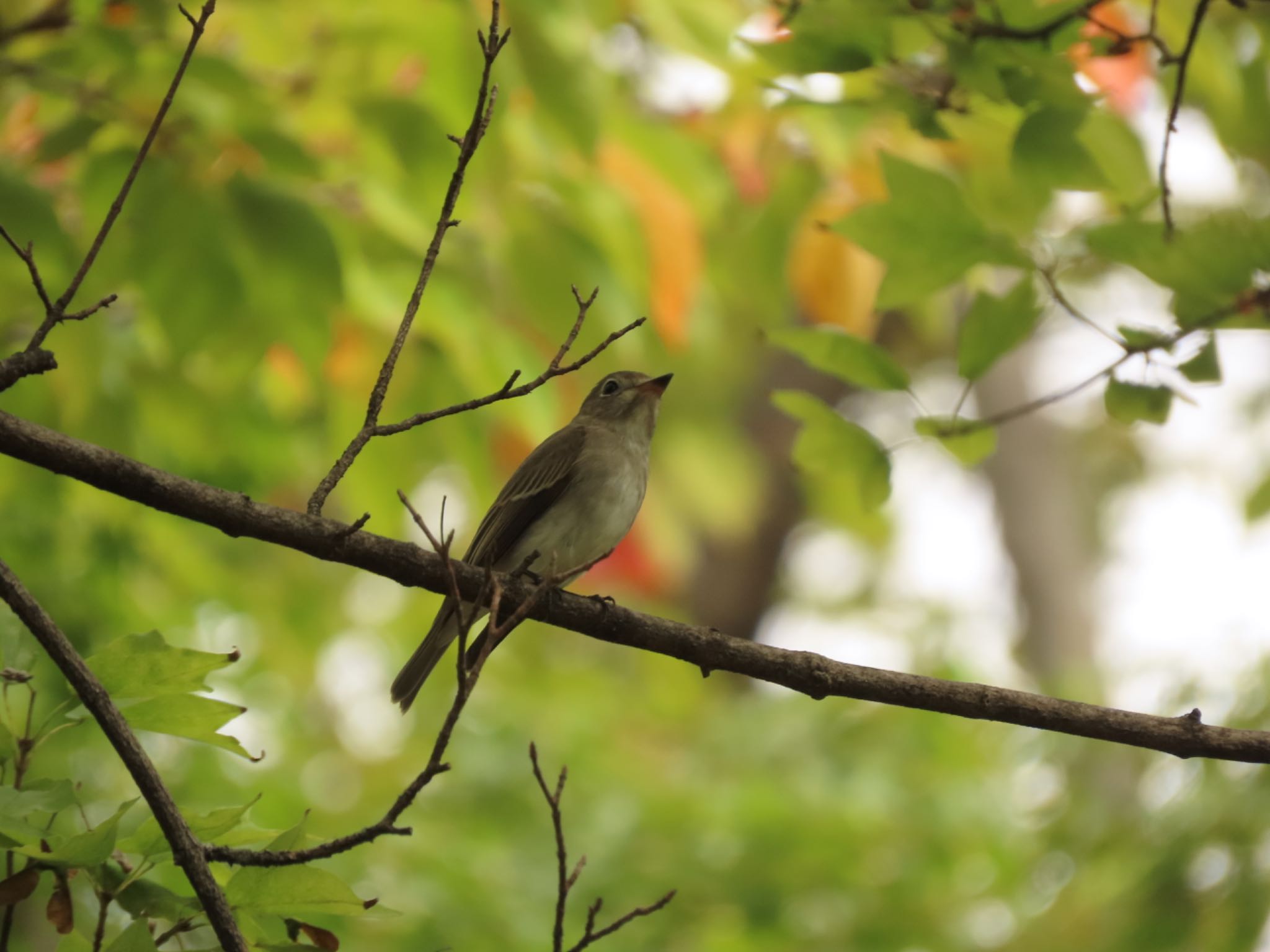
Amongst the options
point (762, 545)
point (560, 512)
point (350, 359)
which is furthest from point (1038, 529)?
point (350, 359)

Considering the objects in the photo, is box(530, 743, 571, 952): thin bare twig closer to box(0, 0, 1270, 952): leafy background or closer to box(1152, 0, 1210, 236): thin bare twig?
box(0, 0, 1270, 952): leafy background

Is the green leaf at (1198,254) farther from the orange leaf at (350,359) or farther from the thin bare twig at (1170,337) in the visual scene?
the orange leaf at (350,359)

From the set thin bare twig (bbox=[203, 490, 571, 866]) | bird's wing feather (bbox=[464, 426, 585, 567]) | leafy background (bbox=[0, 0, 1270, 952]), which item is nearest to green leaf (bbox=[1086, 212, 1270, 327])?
leafy background (bbox=[0, 0, 1270, 952])

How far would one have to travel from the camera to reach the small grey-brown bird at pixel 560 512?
4551 mm

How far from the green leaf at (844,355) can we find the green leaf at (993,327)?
6.4 inches

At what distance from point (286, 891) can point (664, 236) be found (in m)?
3.16

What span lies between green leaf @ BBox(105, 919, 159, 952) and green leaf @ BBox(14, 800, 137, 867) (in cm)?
12

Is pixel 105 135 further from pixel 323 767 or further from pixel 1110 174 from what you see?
pixel 323 767

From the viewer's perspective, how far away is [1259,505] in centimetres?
395

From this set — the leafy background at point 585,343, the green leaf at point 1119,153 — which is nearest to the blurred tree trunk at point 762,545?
the leafy background at point 585,343

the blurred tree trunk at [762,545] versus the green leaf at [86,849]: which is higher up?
the blurred tree trunk at [762,545]

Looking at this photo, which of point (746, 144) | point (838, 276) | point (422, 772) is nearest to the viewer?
point (422, 772)

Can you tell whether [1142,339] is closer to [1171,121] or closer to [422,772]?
[1171,121]

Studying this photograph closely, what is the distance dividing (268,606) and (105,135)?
2883mm
